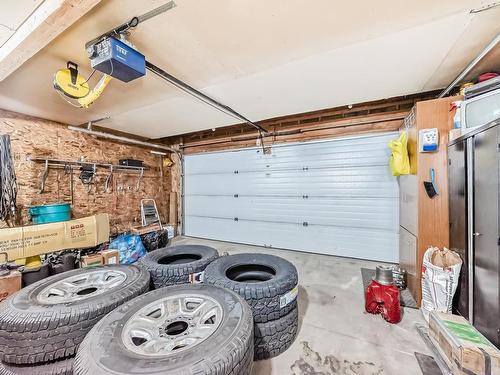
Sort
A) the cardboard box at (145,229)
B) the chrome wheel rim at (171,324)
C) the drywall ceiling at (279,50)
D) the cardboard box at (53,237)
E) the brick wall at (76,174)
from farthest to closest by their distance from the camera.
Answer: the cardboard box at (145,229)
the brick wall at (76,174)
the cardboard box at (53,237)
the drywall ceiling at (279,50)
the chrome wheel rim at (171,324)

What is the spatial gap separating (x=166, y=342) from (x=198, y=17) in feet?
7.47

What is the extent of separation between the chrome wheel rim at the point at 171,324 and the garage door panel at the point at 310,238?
363 cm

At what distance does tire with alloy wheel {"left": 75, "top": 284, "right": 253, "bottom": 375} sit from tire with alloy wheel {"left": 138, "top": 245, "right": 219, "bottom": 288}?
1.68 feet

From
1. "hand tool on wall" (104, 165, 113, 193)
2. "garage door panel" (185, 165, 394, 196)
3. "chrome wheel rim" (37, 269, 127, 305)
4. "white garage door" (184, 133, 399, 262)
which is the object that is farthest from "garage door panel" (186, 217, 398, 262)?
"chrome wheel rim" (37, 269, 127, 305)

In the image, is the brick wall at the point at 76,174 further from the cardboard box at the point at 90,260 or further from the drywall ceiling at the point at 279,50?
the cardboard box at the point at 90,260

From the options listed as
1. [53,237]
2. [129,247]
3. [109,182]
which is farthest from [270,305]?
[109,182]

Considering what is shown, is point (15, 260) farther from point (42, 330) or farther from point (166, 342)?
point (166, 342)

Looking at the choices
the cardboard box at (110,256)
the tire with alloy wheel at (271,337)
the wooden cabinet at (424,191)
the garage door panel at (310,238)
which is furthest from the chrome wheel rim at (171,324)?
the garage door panel at (310,238)

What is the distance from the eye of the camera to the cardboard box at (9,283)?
2521 mm

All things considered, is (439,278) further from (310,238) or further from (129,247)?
(129,247)

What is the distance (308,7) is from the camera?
157cm

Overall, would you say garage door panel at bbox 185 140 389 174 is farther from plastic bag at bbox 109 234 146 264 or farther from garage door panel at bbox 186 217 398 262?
plastic bag at bbox 109 234 146 264

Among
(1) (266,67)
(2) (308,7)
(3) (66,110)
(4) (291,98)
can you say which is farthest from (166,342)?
(3) (66,110)

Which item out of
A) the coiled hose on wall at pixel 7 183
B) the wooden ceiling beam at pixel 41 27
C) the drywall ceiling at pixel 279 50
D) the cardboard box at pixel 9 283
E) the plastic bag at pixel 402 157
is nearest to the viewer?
the wooden ceiling beam at pixel 41 27
